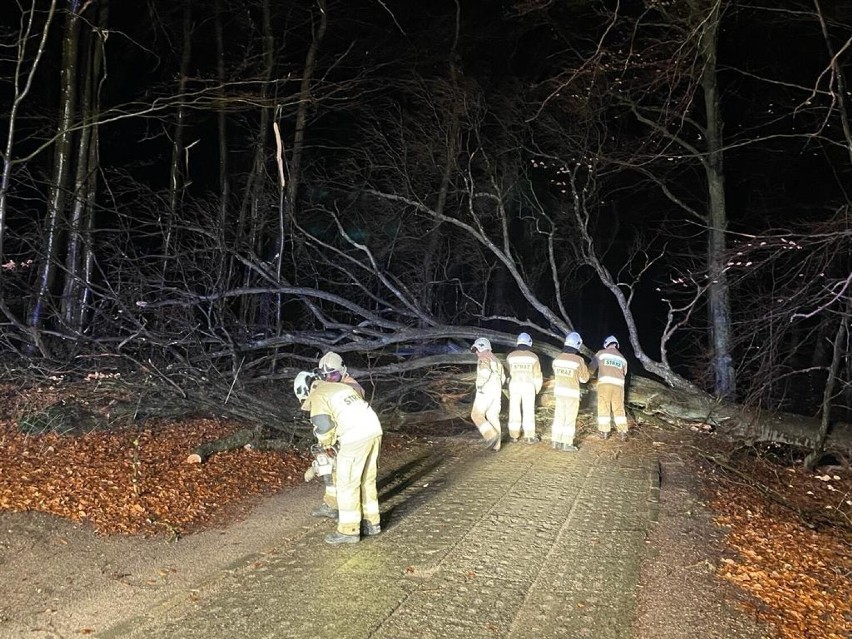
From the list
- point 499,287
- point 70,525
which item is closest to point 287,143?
point 499,287

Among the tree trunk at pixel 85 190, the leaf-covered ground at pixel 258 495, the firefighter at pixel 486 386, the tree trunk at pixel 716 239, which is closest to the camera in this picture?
the leaf-covered ground at pixel 258 495

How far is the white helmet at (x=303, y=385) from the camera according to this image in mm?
5551

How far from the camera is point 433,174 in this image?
52.7 ft

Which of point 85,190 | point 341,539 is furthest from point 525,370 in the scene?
point 85,190

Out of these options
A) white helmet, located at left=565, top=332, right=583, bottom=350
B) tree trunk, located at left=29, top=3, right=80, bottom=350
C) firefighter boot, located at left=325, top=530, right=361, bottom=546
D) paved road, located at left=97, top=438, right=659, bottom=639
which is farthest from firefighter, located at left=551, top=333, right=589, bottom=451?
tree trunk, located at left=29, top=3, right=80, bottom=350

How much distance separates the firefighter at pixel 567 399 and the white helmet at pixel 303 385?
463 cm

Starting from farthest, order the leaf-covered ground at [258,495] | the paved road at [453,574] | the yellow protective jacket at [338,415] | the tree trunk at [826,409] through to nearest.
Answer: the tree trunk at [826,409]
the yellow protective jacket at [338,415]
the leaf-covered ground at [258,495]
the paved road at [453,574]

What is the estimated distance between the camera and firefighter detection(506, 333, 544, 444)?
9.66 m

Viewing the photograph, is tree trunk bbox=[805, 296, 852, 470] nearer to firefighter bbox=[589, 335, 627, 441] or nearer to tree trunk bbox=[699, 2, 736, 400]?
tree trunk bbox=[699, 2, 736, 400]

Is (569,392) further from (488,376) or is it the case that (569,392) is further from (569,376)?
(488,376)

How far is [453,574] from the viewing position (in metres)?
4.68

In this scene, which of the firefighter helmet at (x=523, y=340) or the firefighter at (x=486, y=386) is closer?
the firefighter at (x=486, y=386)

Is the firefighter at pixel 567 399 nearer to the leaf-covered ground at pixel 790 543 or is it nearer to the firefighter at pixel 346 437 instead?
the leaf-covered ground at pixel 790 543

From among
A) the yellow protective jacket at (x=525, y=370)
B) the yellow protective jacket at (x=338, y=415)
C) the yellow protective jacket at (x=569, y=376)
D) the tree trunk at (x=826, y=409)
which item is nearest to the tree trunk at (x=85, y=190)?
the yellow protective jacket at (x=525, y=370)
